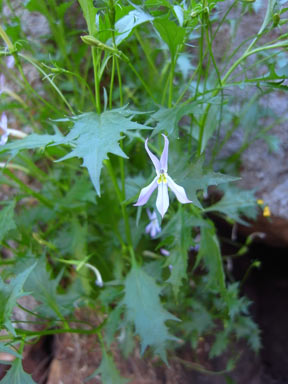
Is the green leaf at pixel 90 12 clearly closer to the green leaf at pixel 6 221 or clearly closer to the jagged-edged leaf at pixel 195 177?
the jagged-edged leaf at pixel 195 177

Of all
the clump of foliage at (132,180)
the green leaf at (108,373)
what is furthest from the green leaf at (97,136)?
the green leaf at (108,373)

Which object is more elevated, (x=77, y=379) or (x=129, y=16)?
(x=129, y=16)

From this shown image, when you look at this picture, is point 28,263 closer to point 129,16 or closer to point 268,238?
point 129,16

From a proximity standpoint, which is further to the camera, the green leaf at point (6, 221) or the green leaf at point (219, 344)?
the green leaf at point (219, 344)

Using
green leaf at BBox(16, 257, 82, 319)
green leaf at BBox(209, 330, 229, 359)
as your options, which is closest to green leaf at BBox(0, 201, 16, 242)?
green leaf at BBox(16, 257, 82, 319)

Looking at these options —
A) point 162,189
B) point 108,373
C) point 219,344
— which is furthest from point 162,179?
point 219,344

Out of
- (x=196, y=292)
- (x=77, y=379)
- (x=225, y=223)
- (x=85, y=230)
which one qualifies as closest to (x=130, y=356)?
(x=77, y=379)
